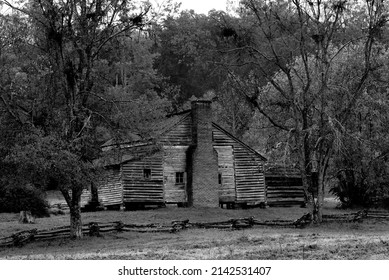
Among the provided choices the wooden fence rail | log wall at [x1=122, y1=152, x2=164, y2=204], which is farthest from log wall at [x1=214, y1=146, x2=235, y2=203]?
the wooden fence rail

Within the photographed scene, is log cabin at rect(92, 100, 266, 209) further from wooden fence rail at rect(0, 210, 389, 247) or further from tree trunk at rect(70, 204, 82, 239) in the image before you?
tree trunk at rect(70, 204, 82, 239)

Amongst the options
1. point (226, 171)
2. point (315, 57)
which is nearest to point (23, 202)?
point (226, 171)

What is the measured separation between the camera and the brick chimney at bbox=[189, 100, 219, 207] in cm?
5619

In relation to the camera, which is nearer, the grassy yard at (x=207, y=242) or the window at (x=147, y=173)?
the grassy yard at (x=207, y=242)

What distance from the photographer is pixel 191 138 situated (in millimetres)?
57469

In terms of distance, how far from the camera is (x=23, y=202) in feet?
164

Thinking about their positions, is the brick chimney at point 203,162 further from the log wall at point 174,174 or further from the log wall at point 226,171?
the log wall at point 226,171

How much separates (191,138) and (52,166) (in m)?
24.2

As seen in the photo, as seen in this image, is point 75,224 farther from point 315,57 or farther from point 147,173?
point 147,173

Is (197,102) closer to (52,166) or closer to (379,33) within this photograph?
(379,33)

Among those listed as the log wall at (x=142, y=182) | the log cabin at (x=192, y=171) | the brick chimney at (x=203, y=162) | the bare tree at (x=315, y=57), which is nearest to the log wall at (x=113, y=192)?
the log cabin at (x=192, y=171)

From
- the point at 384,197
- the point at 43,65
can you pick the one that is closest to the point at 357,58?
the point at 384,197

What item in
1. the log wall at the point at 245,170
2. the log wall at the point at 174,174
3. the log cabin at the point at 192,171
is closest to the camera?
the log cabin at the point at 192,171

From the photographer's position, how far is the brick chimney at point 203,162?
184 ft
